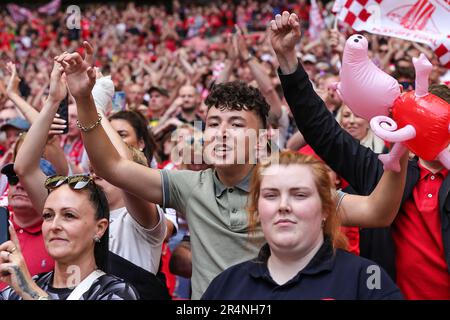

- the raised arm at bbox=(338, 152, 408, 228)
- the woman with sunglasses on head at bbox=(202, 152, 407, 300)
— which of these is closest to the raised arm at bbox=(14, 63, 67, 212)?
the woman with sunglasses on head at bbox=(202, 152, 407, 300)

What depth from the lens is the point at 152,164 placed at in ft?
14.3

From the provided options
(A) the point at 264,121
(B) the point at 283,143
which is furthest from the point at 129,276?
(B) the point at 283,143

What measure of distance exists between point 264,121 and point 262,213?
863 mm

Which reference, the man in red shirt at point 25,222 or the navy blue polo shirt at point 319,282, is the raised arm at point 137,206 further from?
the navy blue polo shirt at point 319,282

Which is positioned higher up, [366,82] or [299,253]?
[366,82]

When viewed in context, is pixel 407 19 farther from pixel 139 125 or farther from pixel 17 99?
pixel 17 99

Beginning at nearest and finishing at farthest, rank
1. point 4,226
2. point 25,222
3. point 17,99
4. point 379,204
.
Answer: point 379,204 → point 4,226 → point 25,222 → point 17,99

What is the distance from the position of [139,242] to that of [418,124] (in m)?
1.31

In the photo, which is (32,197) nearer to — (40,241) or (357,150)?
(40,241)

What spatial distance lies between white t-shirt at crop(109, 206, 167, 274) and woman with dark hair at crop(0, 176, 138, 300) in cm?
39

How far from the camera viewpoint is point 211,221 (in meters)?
2.70

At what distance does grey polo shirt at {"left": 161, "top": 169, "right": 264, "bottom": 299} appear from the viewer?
2637 mm

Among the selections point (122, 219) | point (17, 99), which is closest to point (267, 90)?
point (17, 99)
